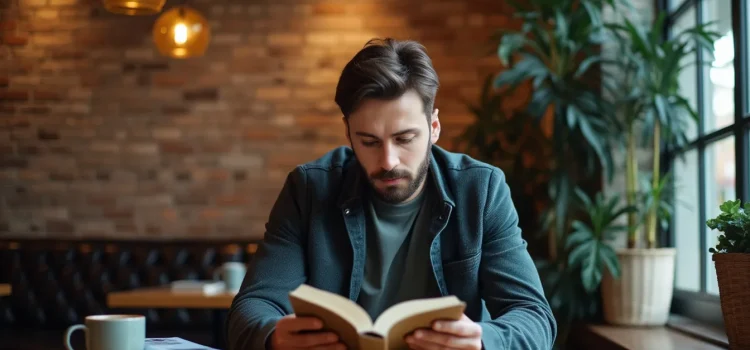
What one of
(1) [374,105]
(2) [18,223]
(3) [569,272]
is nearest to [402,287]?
(1) [374,105]

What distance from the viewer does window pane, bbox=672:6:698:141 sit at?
13.4 ft

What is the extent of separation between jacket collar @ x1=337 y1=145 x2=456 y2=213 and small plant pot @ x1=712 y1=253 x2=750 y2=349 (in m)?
0.87

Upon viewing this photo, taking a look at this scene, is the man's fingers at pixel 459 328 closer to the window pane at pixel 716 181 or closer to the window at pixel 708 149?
the window at pixel 708 149

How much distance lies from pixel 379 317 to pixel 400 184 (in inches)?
20.5

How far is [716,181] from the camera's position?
148 inches

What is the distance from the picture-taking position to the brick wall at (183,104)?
5.57 metres

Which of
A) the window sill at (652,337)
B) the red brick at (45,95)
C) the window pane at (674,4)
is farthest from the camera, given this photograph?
the red brick at (45,95)

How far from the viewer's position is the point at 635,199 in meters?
4.06

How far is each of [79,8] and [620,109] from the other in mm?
3441

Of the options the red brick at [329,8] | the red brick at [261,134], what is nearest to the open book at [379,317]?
the red brick at [261,134]

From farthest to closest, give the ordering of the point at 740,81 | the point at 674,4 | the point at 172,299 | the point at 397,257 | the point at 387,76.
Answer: the point at 674,4, the point at 172,299, the point at 740,81, the point at 397,257, the point at 387,76

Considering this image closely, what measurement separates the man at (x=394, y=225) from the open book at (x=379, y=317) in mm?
315

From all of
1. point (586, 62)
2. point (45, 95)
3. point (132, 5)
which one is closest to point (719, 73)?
point (586, 62)

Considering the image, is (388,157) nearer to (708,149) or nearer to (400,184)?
(400,184)
